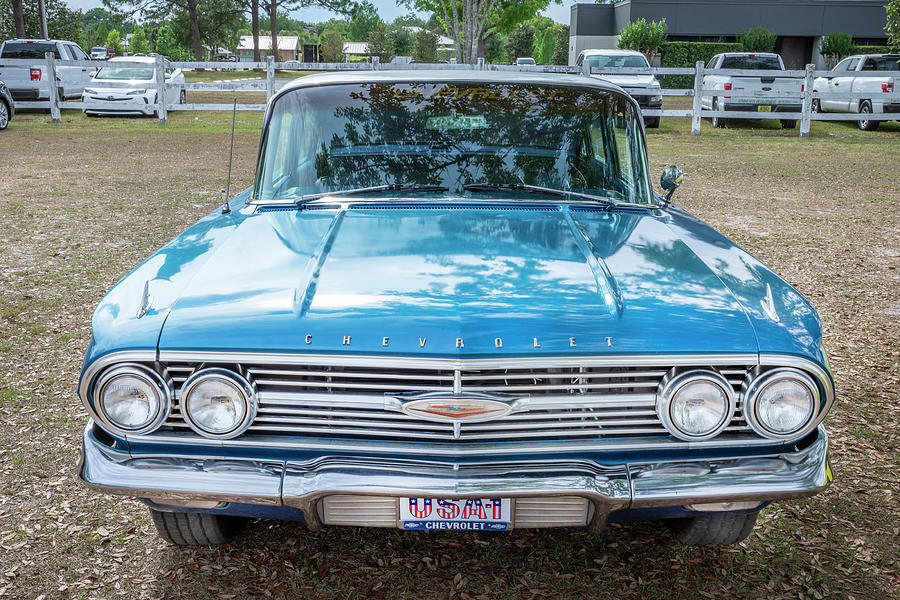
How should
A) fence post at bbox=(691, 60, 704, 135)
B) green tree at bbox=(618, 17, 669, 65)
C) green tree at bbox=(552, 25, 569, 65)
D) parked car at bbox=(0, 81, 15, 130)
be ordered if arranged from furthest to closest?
green tree at bbox=(552, 25, 569, 65) → green tree at bbox=(618, 17, 669, 65) → fence post at bbox=(691, 60, 704, 135) → parked car at bbox=(0, 81, 15, 130)

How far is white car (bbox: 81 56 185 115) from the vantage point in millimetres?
19953

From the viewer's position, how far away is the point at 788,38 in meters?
41.9

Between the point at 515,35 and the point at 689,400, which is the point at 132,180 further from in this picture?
the point at 515,35

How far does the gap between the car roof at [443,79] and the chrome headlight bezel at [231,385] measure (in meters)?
1.86

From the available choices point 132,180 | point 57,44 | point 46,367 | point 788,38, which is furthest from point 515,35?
point 46,367

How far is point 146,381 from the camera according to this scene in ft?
8.25

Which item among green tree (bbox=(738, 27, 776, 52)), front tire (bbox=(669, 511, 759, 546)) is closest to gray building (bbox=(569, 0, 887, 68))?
green tree (bbox=(738, 27, 776, 52))

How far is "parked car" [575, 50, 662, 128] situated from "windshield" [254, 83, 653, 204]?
1581cm

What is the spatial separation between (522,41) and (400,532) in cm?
6881

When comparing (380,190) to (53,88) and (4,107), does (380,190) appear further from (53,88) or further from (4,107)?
(53,88)

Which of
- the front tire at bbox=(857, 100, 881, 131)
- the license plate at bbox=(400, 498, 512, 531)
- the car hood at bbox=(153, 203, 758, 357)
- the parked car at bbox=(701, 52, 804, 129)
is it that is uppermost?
the parked car at bbox=(701, 52, 804, 129)

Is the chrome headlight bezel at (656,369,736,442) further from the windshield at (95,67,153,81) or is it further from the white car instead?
the windshield at (95,67,153,81)

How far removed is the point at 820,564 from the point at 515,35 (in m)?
69.3

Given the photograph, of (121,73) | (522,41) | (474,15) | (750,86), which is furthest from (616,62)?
(522,41)
